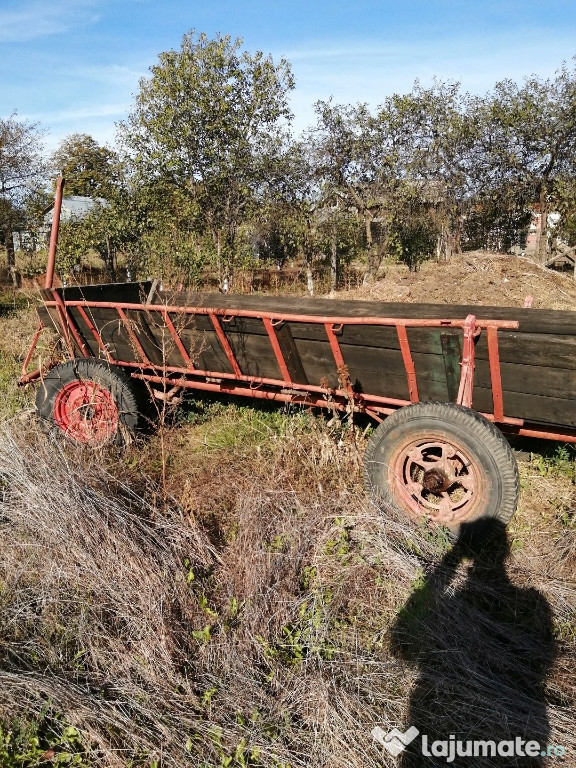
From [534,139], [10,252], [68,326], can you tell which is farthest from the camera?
[10,252]

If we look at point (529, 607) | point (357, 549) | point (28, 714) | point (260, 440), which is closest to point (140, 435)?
point (260, 440)

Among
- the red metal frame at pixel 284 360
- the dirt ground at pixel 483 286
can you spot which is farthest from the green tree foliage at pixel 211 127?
the red metal frame at pixel 284 360

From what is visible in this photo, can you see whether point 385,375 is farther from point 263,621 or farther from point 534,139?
point 534,139

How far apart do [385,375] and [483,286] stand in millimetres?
7588

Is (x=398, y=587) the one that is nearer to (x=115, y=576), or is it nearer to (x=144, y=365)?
(x=115, y=576)

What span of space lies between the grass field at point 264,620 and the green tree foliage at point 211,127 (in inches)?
357

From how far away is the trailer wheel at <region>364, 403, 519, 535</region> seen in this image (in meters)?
2.88

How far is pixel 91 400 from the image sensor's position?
446cm

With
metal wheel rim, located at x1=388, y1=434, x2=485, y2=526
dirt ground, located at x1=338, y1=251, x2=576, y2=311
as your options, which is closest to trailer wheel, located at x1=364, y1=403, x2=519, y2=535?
metal wheel rim, located at x1=388, y1=434, x2=485, y2=526

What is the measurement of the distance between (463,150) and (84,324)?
14.5 m

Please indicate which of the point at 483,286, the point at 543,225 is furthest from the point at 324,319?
the point at 543,225

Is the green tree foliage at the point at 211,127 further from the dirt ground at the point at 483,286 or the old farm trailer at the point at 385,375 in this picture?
the old farm trailer at the point at 385,375

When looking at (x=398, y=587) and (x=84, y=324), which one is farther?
(x=84, y=324)

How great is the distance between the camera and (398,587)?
2686 millimetres
